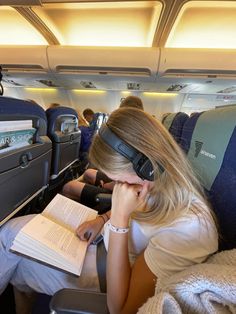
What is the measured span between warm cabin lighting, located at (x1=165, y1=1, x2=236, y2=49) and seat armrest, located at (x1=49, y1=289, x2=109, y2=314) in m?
2.47

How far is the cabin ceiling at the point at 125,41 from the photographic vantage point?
88.9 inches

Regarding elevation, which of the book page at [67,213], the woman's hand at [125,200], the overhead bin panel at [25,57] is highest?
the overhead bin panel at [25,57]

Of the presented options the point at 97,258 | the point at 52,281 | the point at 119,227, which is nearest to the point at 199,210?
the point at 119,227

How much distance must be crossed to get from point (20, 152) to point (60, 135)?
573mm

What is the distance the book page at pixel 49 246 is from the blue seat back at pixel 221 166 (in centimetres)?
54

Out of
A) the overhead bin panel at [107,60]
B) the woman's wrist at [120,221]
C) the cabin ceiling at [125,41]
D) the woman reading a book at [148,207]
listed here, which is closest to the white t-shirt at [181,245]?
the woman reading a book at [148,207]

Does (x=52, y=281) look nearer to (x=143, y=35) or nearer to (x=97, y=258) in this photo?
(x=97, y=258)

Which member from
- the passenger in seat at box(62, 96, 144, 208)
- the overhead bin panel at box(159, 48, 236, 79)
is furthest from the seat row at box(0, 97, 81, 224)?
the overhead bin panel at box(159, 48, 236, 79)

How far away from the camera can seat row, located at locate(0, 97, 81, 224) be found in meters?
0.84

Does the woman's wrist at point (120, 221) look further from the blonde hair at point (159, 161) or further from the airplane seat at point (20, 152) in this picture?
the airplane seat at point (20, 152)

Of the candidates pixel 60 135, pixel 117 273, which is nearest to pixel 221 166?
pixel 117 273

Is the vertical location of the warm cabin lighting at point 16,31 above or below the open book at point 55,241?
above

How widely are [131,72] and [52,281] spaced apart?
9.99 ft

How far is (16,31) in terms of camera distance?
10.1 ft
